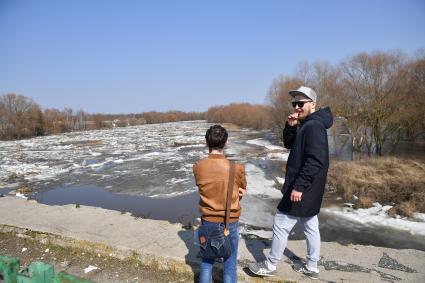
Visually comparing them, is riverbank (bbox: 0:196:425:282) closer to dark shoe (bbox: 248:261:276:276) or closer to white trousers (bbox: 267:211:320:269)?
dark shoe (bbox: 248:261:276:276)

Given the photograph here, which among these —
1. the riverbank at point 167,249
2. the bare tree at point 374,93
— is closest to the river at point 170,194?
the riverbank at point 167,249

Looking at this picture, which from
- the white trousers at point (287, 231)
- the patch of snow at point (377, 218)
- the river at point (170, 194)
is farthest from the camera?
the patch of snow at point (377, 218)

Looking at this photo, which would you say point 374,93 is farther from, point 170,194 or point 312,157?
point 312,157

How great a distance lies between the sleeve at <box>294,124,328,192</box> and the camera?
325 cm

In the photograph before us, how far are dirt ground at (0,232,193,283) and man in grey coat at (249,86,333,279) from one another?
1.44 m

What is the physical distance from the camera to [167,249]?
15.5ft

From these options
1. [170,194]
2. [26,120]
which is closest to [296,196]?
[170,194]

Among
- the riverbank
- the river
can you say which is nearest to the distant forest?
the river

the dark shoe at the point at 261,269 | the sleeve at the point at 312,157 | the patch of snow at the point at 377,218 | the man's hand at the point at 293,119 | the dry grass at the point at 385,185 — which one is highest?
the man's hand at the point at 293,119

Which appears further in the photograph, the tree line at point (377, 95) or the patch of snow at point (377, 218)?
the tree line at point (377, 95)

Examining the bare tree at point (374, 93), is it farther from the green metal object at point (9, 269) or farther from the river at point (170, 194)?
the green metal object at point (9, 269)

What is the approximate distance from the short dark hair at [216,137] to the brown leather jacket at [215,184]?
10 centimetres

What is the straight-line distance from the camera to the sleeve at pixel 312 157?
3.25m

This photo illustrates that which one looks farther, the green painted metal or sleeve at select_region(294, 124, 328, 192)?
sleeve at select_region(294, 124, 328, 192)
